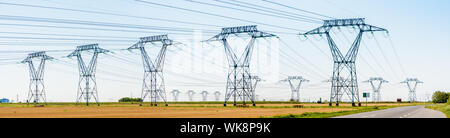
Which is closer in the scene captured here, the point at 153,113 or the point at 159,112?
the point at 153,113

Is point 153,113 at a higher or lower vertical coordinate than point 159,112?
higher

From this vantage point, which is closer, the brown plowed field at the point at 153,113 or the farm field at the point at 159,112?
the brown plowed field at the point at 153,113

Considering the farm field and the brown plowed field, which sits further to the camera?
the farm field
